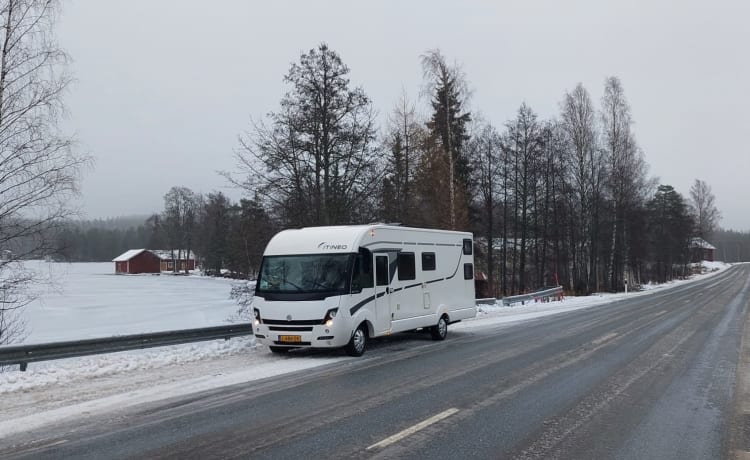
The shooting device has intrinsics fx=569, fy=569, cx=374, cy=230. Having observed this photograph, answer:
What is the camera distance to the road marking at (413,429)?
586 centimetres

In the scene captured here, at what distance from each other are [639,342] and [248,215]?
44.8 feet

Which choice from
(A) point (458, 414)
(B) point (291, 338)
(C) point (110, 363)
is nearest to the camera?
(A) point (458, 414)

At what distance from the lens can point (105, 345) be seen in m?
11.6

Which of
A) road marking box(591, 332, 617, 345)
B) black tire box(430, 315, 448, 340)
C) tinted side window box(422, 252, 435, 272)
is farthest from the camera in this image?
black tire box(430, 315, 448, 340)

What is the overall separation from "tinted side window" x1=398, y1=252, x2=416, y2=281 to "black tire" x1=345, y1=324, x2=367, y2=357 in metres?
2.08

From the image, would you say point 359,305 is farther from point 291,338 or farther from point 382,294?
point 291,338

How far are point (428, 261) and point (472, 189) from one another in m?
26.9

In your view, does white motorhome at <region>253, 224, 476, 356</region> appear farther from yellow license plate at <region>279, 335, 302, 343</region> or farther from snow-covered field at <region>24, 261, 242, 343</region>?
snow-covered field at <region>24, 261, 242, 343</region>

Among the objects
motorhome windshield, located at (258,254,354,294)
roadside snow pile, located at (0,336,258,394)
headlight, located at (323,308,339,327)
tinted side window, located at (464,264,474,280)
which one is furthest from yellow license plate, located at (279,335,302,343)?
tinted side window, located at (464,264,474,280)

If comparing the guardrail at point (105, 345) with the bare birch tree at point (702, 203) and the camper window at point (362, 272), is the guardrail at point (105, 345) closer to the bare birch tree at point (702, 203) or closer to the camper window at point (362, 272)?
the camper window at point (362, 272)

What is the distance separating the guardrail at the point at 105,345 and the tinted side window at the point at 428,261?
16.1ft

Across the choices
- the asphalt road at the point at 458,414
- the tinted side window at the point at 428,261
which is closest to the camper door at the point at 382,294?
the asphalt road at the point at 458,414

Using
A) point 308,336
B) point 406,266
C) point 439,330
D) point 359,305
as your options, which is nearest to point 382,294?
point 359,305

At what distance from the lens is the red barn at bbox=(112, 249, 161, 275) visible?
116m
